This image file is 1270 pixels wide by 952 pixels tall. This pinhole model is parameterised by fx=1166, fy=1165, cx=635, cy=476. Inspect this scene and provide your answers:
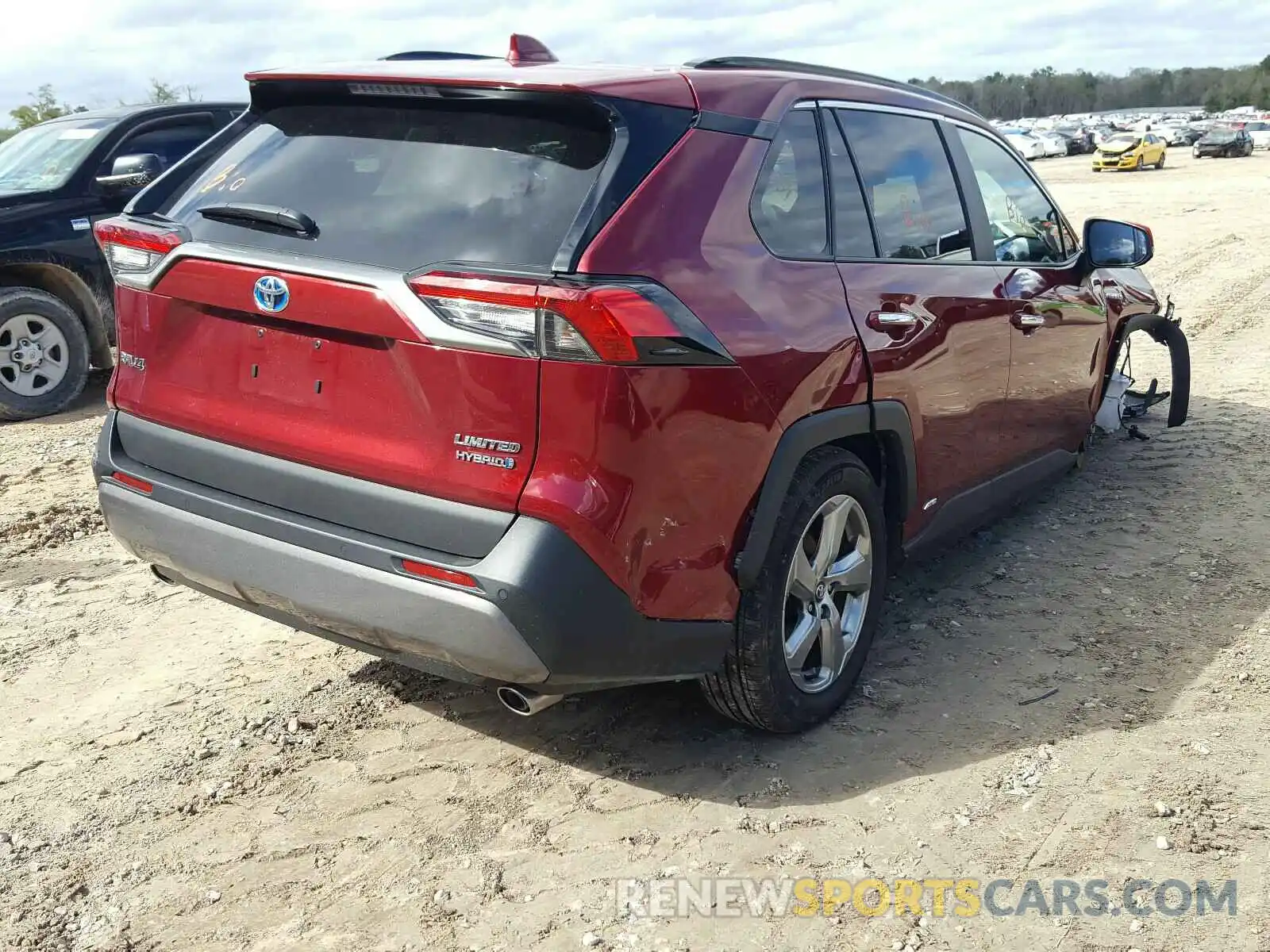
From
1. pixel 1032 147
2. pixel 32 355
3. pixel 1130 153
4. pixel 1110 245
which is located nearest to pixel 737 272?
pixel 1110 245

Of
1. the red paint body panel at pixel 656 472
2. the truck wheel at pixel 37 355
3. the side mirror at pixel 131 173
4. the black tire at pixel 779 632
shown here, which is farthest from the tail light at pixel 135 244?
the truck wheel at pixel 37 355

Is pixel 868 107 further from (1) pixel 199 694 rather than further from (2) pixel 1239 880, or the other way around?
(1) pixel 199 694

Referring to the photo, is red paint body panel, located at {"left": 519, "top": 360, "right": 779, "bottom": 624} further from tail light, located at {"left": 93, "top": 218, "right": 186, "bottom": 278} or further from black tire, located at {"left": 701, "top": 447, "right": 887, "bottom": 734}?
tail light, located at {"left": 93, "top": 218, "right": 186, "bottom": 278}

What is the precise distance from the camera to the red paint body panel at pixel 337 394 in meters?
2.65

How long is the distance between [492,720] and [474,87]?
74.5 inches

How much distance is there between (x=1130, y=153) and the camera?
4209 cm

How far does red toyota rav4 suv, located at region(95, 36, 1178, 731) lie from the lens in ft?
8.68

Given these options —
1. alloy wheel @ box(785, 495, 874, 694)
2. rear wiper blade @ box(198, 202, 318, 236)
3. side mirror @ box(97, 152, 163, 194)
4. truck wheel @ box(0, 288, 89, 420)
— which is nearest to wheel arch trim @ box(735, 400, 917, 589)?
alloy wheel @ box(785, 495, 874, 694)

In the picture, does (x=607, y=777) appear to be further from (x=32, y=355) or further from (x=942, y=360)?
(x=32, y=355)

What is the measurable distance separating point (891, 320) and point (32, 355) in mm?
6061

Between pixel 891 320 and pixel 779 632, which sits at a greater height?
pixel 891 320

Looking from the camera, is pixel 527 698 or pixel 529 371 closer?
pixel 529 371

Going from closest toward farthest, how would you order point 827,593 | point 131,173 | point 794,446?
point 794,446 < point 827,593 < point 131,173

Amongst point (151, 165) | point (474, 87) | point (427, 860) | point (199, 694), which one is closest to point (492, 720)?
point (427, 860)
